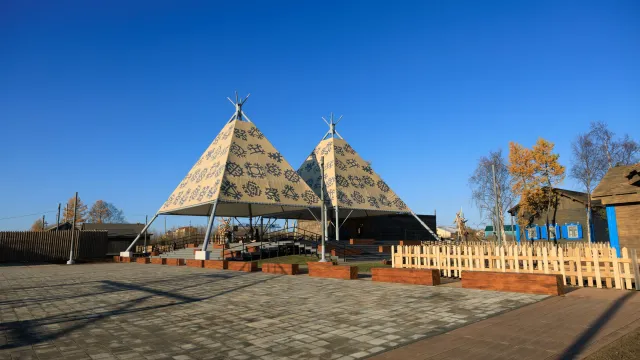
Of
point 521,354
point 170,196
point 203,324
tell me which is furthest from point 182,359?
point 170,196

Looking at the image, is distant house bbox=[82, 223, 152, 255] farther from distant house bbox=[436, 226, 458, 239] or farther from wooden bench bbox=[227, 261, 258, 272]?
distant house bbox=[436, 226, 458, 239]

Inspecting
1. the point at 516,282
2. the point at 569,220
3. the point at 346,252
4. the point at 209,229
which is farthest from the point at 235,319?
the point at 569,220

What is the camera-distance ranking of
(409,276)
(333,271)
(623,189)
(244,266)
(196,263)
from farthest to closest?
(196,263) → (244,266) → (333,271) → (623,189) → (409,276)

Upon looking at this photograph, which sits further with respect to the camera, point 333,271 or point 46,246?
point 46,246

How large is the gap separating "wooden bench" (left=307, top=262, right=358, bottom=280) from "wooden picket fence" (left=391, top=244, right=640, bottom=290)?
2.31 meters

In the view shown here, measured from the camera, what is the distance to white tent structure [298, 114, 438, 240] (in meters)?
38.2

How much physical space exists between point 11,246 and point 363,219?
35434 millimetres

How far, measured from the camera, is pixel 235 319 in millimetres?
7992

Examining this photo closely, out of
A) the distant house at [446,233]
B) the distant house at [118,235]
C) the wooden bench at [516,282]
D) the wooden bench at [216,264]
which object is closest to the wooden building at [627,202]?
the wooden bench at [516,282]

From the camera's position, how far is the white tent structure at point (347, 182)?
38.2 metres

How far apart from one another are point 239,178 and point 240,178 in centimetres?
9

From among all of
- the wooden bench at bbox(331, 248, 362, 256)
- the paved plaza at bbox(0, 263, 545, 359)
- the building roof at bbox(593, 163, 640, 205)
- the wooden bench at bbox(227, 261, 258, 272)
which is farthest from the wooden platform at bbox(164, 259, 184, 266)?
the building roof at bbox(593, 163, 640, 205)

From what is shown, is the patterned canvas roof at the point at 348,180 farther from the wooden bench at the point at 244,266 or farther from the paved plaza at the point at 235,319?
the paved plaza at the point at 235,319

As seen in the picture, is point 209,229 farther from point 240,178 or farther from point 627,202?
point 627,202
